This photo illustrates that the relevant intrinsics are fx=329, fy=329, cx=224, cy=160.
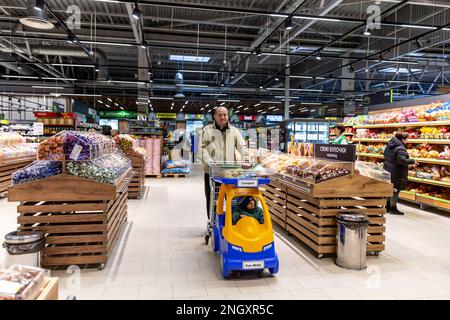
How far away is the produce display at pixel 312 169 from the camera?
13.5 ft

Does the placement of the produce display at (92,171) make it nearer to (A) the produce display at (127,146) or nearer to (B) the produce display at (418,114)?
(A) the produce display at (127,146)

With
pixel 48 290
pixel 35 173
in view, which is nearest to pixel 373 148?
pixel 35 173

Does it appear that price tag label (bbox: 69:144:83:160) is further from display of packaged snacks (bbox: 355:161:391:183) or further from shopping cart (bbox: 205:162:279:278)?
display of packaged snacks (bbox: 355:161:391:183)

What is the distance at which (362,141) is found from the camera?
32.7 feet

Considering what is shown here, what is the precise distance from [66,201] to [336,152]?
3395 mm

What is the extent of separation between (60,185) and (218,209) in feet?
5.72

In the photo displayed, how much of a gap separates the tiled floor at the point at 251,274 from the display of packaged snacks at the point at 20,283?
1461mm

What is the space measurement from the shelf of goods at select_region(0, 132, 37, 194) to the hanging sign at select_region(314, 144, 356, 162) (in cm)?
697

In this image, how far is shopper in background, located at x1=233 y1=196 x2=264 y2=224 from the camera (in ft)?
11.8

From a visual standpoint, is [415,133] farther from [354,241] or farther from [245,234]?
[245,234]

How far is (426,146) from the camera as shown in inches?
298

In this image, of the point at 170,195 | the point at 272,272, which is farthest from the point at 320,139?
the point at 272,272

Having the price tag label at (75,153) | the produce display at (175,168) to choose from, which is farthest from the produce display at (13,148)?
the price tag label at (75,153)

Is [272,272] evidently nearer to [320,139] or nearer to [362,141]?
[362,141]
